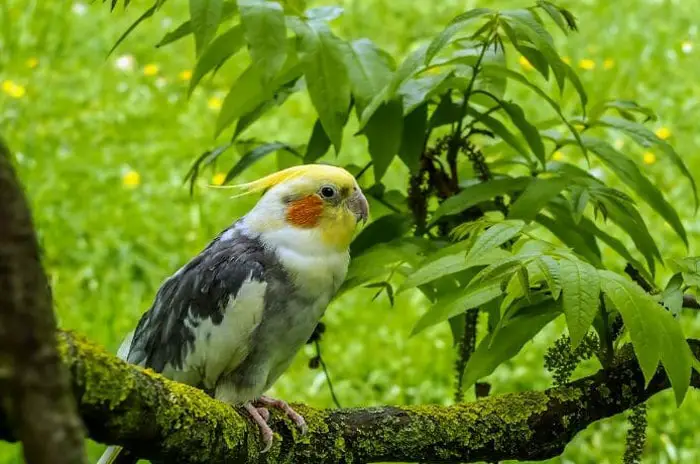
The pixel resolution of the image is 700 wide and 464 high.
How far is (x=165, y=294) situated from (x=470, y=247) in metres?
0.86

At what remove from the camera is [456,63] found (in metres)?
2.21

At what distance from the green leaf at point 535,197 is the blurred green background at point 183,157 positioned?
180 centimetres

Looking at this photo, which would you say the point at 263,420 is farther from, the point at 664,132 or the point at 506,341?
the point at 664,132

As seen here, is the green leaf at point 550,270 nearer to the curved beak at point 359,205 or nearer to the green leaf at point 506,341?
the green leaf at point 506,341

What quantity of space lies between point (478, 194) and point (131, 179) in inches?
130

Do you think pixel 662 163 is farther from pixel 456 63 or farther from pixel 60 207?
pixel 456 63

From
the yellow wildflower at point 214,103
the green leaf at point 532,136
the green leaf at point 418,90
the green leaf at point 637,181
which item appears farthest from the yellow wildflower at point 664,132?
the green leaf at point 418,90

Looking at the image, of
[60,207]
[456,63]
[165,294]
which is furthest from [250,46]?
[60,207]

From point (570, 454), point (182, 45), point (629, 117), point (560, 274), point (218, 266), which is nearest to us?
point (560, 274)

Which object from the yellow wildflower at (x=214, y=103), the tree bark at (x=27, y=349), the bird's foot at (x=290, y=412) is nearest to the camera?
the tree bark at (x=27, y=349)

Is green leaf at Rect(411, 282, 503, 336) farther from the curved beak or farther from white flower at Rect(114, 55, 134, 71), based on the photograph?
white flower at Rect(114, 55, 134, 71)

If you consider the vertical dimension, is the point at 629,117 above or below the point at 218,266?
above

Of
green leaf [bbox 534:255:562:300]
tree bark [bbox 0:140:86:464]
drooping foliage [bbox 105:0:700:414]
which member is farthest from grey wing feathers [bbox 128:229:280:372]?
tree bark [bbox 0:140:86:464]

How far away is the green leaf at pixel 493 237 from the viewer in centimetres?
169
